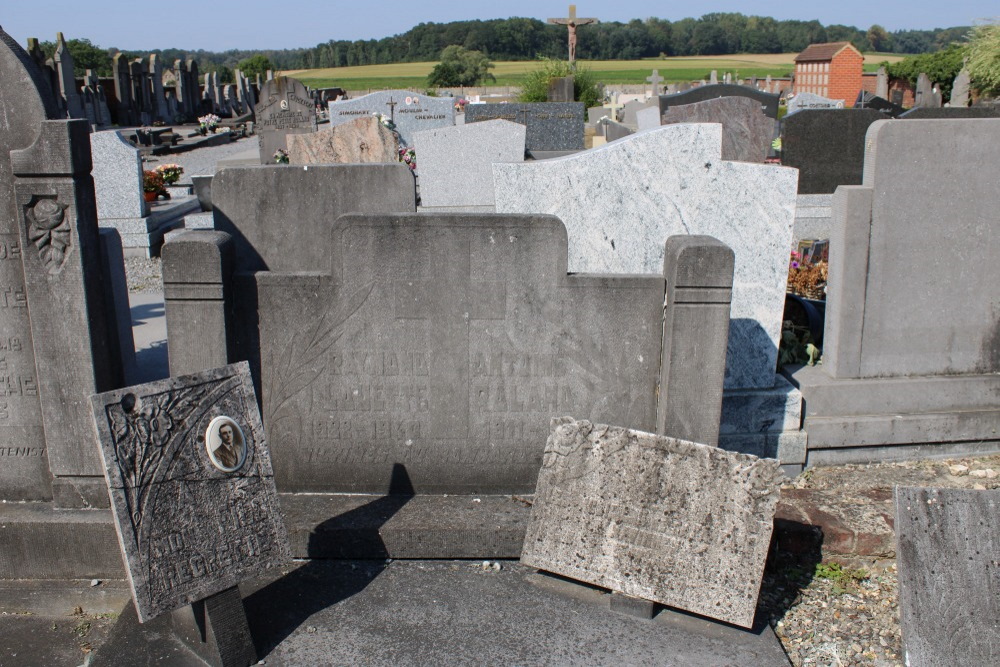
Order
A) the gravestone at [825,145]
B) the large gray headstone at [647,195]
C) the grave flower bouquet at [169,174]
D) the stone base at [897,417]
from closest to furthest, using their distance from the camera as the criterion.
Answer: the large gray headstone at [647,195] < the stone base at [897,417] < the gravestone at [825,145] < the grave flower bouquet at [169,174]

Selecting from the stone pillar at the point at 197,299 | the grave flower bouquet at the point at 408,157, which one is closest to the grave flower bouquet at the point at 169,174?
the grave flower bouquet at the point at 408,157

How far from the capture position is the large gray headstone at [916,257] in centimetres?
476

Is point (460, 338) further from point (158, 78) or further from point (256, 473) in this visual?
point (158, 78)

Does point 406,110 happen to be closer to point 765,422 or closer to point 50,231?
point 765,422

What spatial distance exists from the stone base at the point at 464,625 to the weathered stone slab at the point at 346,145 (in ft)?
23.3

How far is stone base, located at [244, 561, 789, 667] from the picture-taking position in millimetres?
3158

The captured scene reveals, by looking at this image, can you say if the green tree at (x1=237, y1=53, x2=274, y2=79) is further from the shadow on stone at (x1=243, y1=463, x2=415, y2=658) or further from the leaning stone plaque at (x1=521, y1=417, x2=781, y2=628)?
the leaning stone plaque at (x1=521, y1=417, x2=781, y2=628)

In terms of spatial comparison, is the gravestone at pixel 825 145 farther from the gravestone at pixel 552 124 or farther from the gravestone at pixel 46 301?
the gravestone at pixel 46 301

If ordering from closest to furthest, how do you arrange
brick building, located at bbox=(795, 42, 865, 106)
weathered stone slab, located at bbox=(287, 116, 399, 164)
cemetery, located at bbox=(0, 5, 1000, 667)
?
cemetery, located at bbox=(0, 5, 1000, 667) → weathered stone slab, located at bbox=(287, 116, 399, 164) → brick building, located at bbox=(795, 42, 865, 106)

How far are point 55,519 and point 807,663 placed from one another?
3.26 meters

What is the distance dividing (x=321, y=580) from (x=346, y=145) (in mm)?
7425

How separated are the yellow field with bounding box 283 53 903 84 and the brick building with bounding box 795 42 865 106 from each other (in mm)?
28959

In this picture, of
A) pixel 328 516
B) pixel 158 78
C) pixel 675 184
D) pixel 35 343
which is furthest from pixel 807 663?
pixel 158 78

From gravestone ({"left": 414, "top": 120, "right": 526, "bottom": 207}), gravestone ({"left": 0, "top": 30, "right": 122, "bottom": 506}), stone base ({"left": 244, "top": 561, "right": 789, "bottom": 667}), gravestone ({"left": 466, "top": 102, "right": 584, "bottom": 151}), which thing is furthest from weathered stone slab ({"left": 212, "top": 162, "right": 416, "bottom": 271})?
gravestone ({"left": 466, "top": 102, "right": 584, "bottom": 151})
